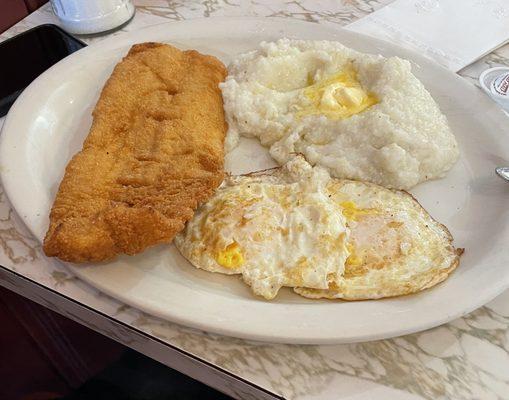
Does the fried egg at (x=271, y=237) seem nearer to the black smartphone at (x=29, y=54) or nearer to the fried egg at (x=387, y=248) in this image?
the fried egg at (x=387, y=248)

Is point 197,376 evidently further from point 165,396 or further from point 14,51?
point 14,51

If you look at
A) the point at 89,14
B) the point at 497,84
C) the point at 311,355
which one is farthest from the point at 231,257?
the point at 89,14

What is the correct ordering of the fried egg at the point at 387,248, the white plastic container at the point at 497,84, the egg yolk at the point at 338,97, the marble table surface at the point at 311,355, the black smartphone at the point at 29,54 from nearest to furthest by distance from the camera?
1. the marble table surface at the point at 311,355
2. the fried egg at the point at 387,248
3. the egg yolk at the point at 338,97
4. the white plastic container at the point at 497,84
5. the black smartphone at the point at 29,54

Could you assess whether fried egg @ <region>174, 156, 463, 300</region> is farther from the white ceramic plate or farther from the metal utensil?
the metal utensil

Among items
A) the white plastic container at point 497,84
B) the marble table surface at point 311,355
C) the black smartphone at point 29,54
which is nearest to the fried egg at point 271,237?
the marble table surface at point 311,355

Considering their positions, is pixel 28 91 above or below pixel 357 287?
above

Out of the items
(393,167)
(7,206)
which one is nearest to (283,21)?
(393,167)
